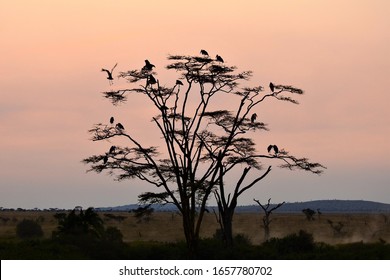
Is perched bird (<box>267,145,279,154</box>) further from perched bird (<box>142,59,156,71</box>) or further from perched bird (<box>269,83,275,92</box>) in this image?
perched bird (<box>142,59,156,71</box>)

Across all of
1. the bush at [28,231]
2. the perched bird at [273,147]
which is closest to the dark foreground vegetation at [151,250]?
the perched bird at [273,147]

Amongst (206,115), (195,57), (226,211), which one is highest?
(195,57)

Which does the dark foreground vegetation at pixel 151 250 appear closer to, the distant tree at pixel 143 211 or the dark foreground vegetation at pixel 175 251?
the dark foreground vegetation at pixel 175 251

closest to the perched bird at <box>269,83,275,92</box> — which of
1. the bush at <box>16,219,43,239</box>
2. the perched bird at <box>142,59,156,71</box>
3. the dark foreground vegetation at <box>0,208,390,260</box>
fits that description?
the perched bird at <box>142,59,156,71</box>

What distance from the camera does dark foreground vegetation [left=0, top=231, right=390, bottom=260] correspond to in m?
35.8

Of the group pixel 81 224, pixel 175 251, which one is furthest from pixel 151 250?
pixel 81 224

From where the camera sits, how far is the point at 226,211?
3869 cm

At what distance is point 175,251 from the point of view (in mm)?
37938

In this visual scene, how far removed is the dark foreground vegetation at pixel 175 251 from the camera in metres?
35.8

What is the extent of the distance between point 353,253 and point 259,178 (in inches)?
248

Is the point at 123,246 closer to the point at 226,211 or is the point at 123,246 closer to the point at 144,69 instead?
the point at 226,211
